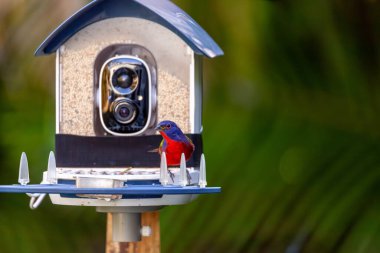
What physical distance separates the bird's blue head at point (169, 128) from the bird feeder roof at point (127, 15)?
0.30m

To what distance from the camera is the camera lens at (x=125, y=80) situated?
5.79 m

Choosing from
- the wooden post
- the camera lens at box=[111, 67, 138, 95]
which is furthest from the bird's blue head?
the wooden post

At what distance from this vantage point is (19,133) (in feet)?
24.6

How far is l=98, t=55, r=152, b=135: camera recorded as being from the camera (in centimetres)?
579

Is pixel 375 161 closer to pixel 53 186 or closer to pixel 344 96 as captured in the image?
pixel 344 96

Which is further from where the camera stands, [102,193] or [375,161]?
[375,161]

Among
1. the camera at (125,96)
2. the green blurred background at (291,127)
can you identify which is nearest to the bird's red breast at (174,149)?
the camera at (125,96)

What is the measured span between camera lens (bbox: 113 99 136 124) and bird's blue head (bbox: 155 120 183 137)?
168 millimetres

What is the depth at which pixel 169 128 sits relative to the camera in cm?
561

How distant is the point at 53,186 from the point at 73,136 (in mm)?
465

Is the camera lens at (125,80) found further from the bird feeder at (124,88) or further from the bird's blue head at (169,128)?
the bird's blue head at (169,128)

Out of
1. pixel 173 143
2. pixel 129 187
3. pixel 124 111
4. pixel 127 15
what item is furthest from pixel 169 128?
pixel 127 15

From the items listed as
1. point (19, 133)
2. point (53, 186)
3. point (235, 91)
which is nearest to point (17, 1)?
point (19, 133)

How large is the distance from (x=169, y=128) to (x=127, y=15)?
0.50 meters
